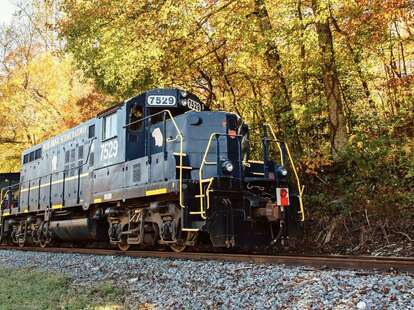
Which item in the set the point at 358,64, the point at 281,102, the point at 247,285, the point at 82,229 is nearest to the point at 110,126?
the point at 82,229

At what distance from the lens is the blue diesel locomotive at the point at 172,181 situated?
26.8ft

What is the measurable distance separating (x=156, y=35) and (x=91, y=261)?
21.5 ft

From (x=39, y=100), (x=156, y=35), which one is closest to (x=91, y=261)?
(x=156, y=35)

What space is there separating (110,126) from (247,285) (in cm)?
644

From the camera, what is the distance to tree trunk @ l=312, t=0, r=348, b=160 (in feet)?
37.7

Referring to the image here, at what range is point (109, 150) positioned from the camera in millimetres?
10594

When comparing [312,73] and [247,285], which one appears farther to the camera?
[312,73]

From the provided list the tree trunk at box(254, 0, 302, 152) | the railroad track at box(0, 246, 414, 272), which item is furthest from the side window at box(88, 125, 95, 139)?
the tree trunk at box(254, 0, 302, 152)

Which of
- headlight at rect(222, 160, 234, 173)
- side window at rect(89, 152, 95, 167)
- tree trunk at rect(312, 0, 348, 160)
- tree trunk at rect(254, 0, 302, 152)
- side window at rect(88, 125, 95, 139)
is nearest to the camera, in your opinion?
headlight at rect(222, 160, 234, 173)

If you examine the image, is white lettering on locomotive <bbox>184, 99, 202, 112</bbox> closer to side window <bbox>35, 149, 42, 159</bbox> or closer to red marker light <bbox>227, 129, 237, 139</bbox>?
red marker light <bbox>227, 129, 237, 139</bbox>

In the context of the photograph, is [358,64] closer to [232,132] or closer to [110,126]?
[232,132]

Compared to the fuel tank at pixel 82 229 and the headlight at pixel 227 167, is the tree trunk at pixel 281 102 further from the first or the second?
the fuel tank at pixel 82 229

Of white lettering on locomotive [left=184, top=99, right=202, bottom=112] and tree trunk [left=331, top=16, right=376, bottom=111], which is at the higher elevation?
tree trunk [left=331, top=16, right=376, bottom=111]

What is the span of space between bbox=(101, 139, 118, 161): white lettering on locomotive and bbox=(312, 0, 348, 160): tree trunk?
18.3 feet
